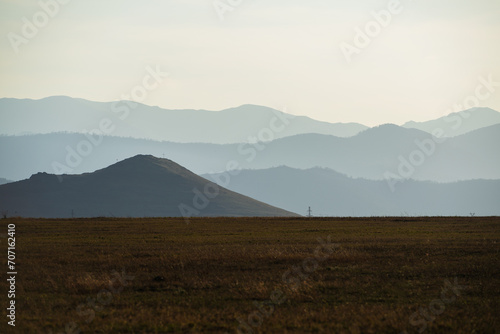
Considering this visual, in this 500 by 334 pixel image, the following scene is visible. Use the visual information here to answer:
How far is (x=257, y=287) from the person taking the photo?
2759 cm

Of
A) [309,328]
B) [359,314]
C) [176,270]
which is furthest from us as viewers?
[176,270]

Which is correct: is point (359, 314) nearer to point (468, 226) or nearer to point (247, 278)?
point (247, 278)

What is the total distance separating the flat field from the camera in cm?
2195

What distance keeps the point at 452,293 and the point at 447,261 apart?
9.36 m

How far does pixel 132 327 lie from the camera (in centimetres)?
2162

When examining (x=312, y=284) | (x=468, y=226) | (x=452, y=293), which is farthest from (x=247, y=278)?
(x=468, y=226)

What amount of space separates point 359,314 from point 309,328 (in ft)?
8.49

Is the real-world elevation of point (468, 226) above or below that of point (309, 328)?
above

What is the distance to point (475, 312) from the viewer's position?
23.2 m

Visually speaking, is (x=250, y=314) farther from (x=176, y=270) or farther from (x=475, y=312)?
(x=176, y=270)

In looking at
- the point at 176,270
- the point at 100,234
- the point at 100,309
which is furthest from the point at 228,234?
the point at 100,309

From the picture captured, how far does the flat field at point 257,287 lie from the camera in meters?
Answer: 22.0

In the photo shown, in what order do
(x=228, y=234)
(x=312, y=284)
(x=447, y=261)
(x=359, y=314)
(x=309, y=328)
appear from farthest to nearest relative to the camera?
(x=228, y=234) → (x=447, y=261) → (x=312, y=284) → (x=359, y=314) → (x=309, y=328)

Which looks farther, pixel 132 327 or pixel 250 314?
pixel 250 314
